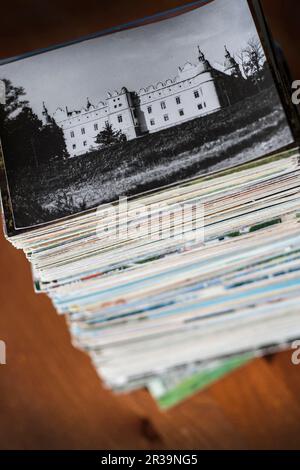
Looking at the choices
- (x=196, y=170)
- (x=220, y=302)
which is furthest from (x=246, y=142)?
(x=220, y=302)

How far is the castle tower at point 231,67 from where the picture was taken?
0.57 meters

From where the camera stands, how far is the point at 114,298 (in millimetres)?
512

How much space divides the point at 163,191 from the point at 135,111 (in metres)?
0.13

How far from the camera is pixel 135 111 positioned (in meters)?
0.60

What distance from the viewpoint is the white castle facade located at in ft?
1.89
